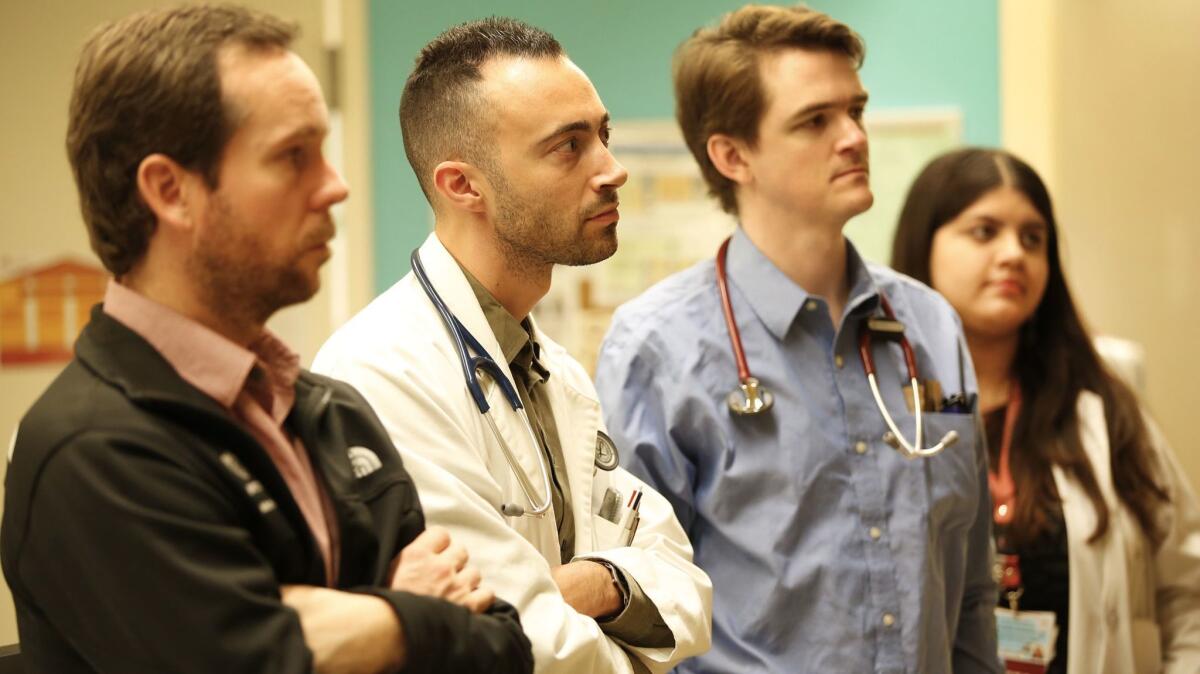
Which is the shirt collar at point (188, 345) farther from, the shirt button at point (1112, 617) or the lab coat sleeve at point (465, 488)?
the shirt button at point (1112, 617)

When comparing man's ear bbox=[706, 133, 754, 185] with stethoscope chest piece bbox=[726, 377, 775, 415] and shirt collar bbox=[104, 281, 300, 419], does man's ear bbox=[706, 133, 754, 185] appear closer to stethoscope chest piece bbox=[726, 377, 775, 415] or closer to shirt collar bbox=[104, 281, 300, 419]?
stethoscope chest piece bbox=[726, 377, 775, 415]

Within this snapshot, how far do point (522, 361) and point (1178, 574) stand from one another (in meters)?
1.64

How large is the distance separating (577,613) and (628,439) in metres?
0.54

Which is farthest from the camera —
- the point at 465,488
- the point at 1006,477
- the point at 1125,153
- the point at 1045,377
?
the point at 1125,153

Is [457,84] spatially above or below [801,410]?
above

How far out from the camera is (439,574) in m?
1.16

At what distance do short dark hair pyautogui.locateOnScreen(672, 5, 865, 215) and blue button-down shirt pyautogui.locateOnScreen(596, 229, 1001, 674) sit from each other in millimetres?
232

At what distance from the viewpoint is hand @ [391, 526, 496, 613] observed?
3.77ft

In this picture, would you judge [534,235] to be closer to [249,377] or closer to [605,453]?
[605,453]

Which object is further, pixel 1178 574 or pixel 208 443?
pixel 1178 574

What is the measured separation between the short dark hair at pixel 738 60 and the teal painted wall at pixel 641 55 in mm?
1357

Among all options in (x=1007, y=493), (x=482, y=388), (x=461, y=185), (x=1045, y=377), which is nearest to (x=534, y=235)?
(x=461, y=185)

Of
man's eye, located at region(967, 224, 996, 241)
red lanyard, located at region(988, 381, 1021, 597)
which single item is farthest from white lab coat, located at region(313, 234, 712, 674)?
man's eye, located at region(967, 224, 996, 241)

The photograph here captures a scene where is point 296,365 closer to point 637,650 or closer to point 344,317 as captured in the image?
point 637,650
